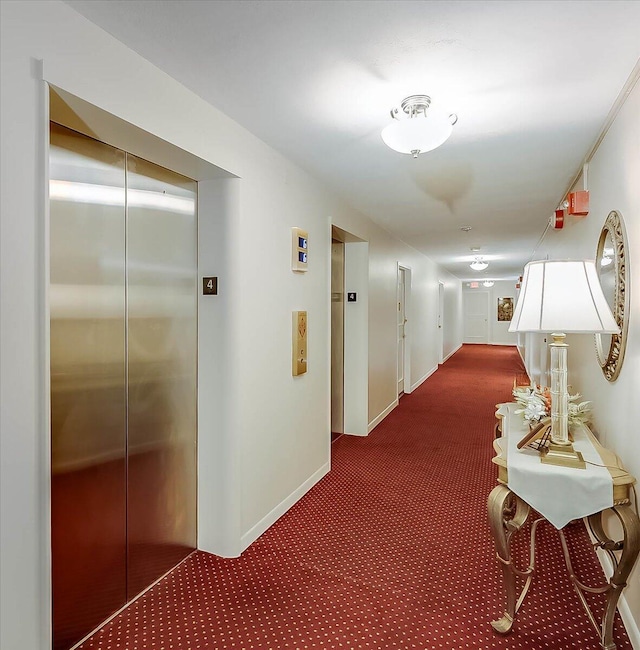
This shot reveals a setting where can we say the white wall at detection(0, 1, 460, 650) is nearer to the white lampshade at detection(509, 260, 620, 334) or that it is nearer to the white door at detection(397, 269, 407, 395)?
the white lampshade at detection(509, 260, 620, 334)

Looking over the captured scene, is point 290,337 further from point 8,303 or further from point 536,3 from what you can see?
point 536,3

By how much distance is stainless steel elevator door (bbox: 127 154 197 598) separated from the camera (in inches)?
83.4

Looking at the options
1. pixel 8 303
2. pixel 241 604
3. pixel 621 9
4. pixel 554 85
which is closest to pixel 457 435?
pixel 241 604

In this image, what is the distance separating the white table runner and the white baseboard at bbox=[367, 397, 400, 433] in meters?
3.12

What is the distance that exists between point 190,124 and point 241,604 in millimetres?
2323

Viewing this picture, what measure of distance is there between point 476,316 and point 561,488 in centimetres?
1504

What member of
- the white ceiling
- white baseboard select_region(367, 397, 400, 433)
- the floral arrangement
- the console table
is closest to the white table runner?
the console table

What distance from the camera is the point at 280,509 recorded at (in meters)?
2.98

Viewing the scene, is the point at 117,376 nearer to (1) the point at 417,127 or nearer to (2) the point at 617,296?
(1) the point at 417,127

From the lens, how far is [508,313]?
50.3ft

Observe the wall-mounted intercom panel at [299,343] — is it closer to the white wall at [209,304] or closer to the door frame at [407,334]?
the white wall at [209,304]

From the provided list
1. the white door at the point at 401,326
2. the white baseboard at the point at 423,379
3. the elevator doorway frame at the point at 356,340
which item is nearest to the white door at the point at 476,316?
the white baseboard at the point at 423,379

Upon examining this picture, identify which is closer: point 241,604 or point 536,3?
point 536,3

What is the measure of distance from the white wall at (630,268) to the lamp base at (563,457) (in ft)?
0.73
